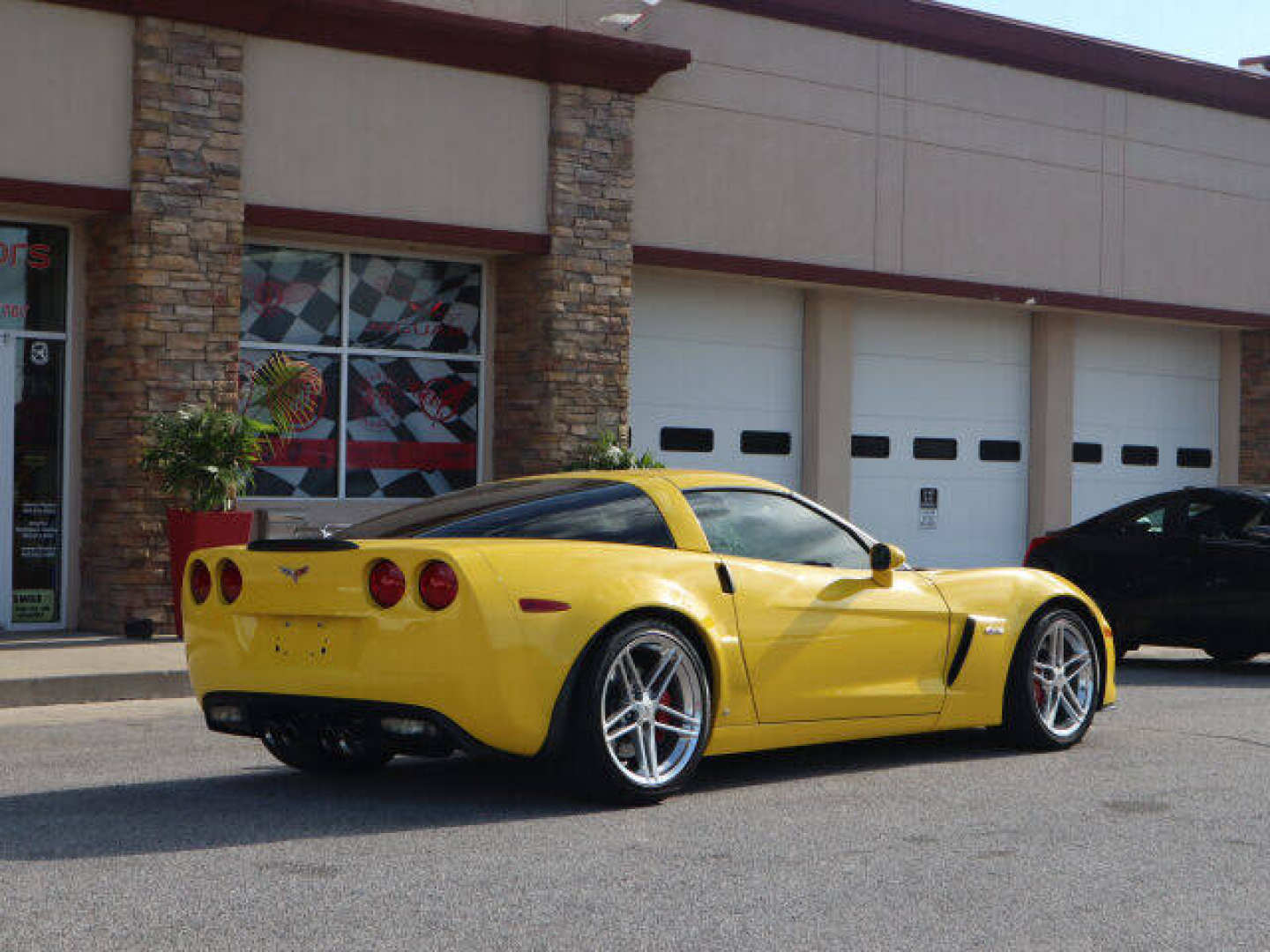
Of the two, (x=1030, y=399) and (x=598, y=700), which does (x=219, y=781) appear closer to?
(x=598, y=700)

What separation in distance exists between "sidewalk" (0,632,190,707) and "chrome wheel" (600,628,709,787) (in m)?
5.14

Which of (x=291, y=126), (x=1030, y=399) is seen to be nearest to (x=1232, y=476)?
(x=1030, y=399)

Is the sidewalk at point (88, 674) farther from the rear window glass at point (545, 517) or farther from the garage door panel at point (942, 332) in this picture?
the garage door panel at point (942, 332)

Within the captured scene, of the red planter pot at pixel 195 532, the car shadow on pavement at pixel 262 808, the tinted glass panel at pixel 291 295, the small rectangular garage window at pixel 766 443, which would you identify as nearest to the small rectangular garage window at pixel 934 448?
the small rectangular garage window at pixel 766 443

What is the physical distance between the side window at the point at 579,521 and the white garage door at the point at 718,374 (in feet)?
34.1

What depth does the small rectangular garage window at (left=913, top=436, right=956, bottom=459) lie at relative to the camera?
20.4 metres

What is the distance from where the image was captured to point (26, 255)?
574 inches

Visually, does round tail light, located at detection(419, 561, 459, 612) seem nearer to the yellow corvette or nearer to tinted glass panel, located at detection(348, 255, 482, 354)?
the yellow corvette

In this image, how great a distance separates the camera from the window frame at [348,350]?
15898mm

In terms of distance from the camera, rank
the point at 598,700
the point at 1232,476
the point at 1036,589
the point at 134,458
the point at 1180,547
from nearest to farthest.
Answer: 1. the point at 598,700
2. the point at 1036,589
3. the point at 1180,547
4. the point at 134,458
5. the point at 1232,476

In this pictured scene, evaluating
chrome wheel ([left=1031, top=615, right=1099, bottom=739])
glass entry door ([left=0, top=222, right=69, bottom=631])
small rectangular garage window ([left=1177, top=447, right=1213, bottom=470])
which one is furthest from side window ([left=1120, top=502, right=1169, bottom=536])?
small rectangular garage window ([left=1177, top=447, right=1213, bottom=470])

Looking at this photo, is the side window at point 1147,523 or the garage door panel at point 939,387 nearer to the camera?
the side window at point 1147,523

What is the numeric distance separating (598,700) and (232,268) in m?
8.75

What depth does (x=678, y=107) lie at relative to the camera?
1777cm
